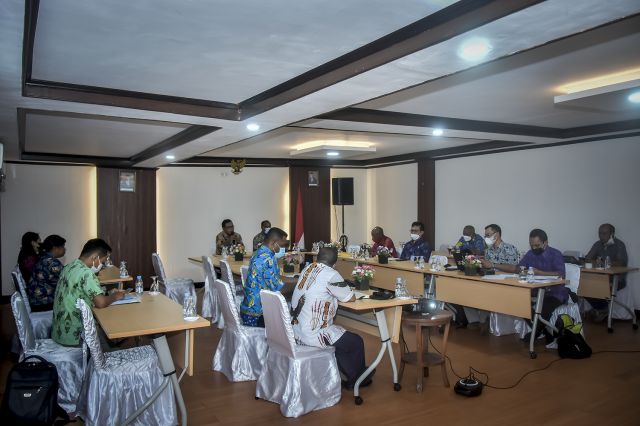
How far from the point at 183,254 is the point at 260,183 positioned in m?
2.27

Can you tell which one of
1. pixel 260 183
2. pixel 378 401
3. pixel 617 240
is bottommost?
pixel 378 401

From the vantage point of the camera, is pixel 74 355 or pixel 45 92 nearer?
pixel 45 92

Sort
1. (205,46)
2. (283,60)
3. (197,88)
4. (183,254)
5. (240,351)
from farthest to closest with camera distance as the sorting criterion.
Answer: (183,254) → (240,351) → (197,88) → (283,60) → (205,46)

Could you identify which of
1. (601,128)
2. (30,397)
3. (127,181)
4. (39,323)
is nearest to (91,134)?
(39,323)

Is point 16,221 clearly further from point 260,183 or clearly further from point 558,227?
point 558,227

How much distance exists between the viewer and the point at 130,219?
1016 centimetres

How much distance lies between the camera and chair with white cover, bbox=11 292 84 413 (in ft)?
13.6

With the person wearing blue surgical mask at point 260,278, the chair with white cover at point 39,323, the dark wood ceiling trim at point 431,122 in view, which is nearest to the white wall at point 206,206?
the chair with white cover at point 39,323

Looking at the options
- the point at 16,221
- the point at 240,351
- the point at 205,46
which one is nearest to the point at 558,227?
the point at 240,351

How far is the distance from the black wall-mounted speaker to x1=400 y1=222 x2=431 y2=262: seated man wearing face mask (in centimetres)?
324

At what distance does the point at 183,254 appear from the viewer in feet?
35.5

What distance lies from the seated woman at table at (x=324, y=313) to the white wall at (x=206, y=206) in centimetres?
682

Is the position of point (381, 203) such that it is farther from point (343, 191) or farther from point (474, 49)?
point (474, 49)

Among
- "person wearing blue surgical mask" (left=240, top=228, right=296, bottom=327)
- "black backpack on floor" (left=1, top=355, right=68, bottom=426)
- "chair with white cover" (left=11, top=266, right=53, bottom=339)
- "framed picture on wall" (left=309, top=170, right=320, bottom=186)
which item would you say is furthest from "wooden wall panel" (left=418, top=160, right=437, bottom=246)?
"black backpack on floor" (left=1, top=355, right=68, bottom=426)
